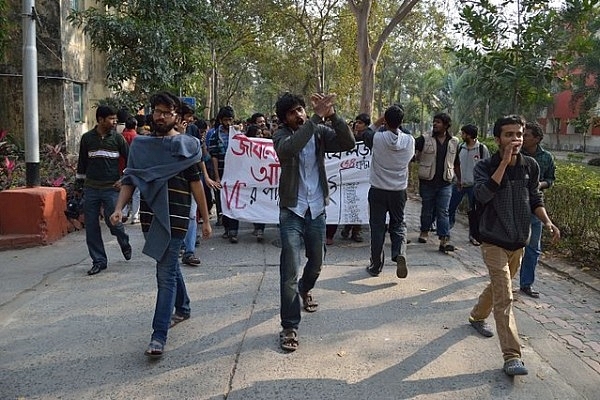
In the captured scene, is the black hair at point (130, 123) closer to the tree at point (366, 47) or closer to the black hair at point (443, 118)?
the black hair at point (443, 118)

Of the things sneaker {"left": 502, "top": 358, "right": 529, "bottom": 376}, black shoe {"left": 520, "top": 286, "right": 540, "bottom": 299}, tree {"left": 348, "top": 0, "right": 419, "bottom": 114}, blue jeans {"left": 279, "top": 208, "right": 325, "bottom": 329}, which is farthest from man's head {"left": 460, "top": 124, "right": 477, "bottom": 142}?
tree {"left": 348, "top": 0, "right": 419, "bottom": 114}

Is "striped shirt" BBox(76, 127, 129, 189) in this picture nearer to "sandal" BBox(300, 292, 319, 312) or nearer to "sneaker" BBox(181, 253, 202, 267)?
"sneaker" BBox(181, 253, 202, 267)

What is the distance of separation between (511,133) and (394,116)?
6.58 ft

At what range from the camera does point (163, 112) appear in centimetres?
379

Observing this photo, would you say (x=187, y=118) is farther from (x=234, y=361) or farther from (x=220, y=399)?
(x=220, y=399)

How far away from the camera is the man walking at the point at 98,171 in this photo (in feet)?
18.5

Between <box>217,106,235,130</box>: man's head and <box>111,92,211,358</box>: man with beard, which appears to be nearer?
<box>111,92,211,358</box>: man with beard

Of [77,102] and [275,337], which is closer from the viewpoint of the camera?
[275,337]

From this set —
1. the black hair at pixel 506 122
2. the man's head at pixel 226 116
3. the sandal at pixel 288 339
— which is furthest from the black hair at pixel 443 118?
the sandal at pixel 288 339

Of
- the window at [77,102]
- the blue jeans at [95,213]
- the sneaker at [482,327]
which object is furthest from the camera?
the window at [77,102]

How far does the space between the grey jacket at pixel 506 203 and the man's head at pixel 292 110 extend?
1303 millimetres

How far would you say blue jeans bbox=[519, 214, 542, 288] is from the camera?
5.04 meters

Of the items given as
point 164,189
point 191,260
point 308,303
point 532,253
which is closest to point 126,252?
point 191,260

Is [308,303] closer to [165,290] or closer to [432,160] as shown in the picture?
[165,290]
